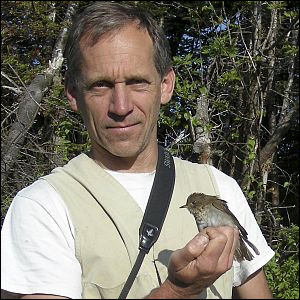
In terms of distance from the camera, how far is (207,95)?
7031mm

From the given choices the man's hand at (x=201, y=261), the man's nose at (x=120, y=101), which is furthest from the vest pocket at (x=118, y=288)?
the man's nose at (x=120, y=101)

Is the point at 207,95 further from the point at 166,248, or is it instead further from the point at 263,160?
the point at 166,248

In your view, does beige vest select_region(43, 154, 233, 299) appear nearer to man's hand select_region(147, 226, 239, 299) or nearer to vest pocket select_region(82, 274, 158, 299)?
vest pocket select_region(82, 274, 158, 299)

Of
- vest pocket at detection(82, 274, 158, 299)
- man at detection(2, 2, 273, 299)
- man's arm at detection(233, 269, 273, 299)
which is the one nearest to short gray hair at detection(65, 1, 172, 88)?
man at detection(2, 2, 273, 299)

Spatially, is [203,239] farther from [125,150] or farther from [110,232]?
[125,150]

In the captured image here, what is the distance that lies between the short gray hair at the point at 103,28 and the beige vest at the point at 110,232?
445mm

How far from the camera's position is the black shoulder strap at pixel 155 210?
2.01 meters

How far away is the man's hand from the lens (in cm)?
165

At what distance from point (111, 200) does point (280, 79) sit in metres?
6.61

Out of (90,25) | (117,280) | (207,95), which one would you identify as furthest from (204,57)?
(117,280)

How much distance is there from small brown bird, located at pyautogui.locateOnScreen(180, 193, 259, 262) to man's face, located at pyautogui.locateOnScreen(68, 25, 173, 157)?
14.5 inches

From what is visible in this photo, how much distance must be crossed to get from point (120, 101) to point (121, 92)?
0.04 m

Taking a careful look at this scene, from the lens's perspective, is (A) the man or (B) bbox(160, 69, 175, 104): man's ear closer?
(A) the man

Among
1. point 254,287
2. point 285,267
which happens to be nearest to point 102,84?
point 254,287
